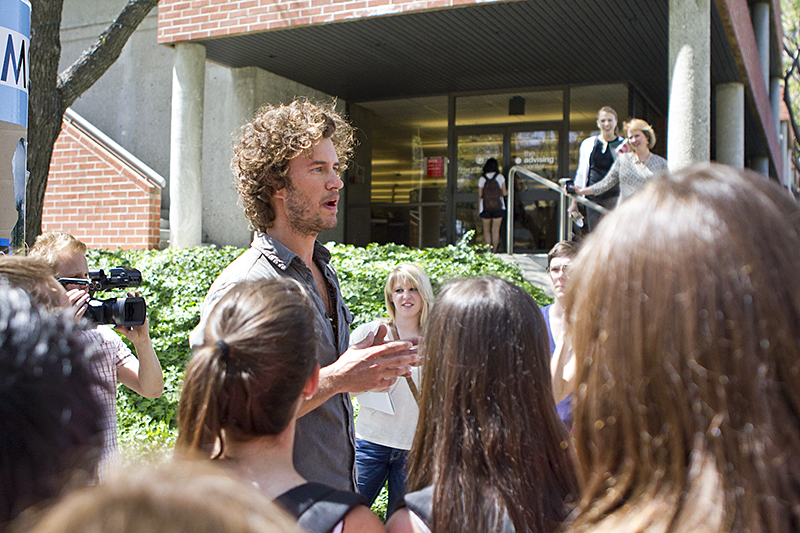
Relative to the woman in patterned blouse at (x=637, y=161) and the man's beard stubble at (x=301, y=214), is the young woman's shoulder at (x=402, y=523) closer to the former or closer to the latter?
the man's beard stubble at (x=301, y=214)

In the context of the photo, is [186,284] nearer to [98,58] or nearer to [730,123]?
[98,58]

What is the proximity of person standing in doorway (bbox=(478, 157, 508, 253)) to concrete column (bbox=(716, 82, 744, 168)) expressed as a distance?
3736mm

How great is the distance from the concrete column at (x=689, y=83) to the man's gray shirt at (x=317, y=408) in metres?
6.06

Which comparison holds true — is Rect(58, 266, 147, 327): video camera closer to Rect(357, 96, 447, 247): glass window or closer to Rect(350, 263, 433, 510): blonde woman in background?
Rect(350, 263, 433, 510): blonde woman in background

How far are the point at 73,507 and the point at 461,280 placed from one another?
1371mm

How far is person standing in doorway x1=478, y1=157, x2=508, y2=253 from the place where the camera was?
11.7m

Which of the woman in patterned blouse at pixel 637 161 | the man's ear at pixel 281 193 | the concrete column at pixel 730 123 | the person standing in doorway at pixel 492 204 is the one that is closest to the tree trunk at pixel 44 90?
the man's ear at pixel 281 193

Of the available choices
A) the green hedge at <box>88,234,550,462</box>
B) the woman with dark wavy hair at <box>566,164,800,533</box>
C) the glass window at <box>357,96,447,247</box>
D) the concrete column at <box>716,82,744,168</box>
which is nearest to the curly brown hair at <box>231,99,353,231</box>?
the woman with dark wavy hair at <box>566,164,800,533</box>

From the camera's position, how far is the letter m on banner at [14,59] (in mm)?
2861

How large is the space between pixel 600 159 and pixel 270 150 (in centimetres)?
557

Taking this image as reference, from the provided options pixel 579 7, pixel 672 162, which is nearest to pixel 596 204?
pixel 672 162

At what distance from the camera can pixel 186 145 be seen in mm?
10031

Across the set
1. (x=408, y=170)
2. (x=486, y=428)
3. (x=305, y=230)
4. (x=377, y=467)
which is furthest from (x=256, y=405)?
(x=408, y=170)

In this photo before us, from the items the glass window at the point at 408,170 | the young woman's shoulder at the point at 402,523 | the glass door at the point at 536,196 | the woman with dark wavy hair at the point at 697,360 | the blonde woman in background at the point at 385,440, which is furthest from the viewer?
the glass window at the point at 408,170
